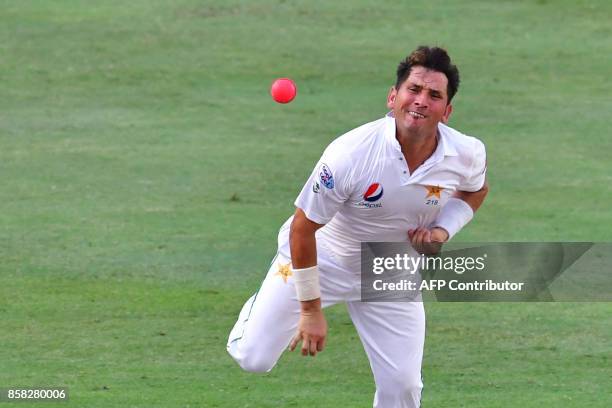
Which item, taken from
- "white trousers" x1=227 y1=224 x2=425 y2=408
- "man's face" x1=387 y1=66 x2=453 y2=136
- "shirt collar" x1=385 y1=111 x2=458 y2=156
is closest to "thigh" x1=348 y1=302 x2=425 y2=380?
"white trousers" x1=227 y1=224 x2=425 y2=408

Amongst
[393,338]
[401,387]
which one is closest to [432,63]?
[393,338]

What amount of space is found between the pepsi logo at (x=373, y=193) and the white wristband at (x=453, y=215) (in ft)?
1.65

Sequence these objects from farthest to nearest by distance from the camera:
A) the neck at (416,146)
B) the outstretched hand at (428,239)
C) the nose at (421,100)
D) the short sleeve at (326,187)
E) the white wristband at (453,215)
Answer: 1. the white wristband at (453,215)
2. the outstretched hand at (428,239)
3. the neck at (416,146)
4. the nose at (421,100)
5. the short sleeve at (326,187)

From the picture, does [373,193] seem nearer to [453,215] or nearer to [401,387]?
[453,215]

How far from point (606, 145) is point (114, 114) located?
260 inches

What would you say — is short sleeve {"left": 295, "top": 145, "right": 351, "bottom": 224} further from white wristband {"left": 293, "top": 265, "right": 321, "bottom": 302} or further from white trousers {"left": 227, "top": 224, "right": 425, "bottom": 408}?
white trousers {"left": 227, "top": 224, "right": 425, "bottom": 408}

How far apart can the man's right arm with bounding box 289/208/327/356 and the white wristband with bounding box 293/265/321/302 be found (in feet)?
0.05

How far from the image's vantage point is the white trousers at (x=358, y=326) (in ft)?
28.1

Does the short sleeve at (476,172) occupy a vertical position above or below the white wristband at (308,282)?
above

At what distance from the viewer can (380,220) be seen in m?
8.62

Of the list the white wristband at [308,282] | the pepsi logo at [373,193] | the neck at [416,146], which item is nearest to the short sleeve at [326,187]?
the pepsi logo at [373,193]

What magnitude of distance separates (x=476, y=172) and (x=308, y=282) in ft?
4.30

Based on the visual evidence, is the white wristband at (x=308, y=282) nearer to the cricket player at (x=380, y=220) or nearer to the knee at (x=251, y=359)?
the cricket player at (x=380, y=220)

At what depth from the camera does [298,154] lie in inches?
703
